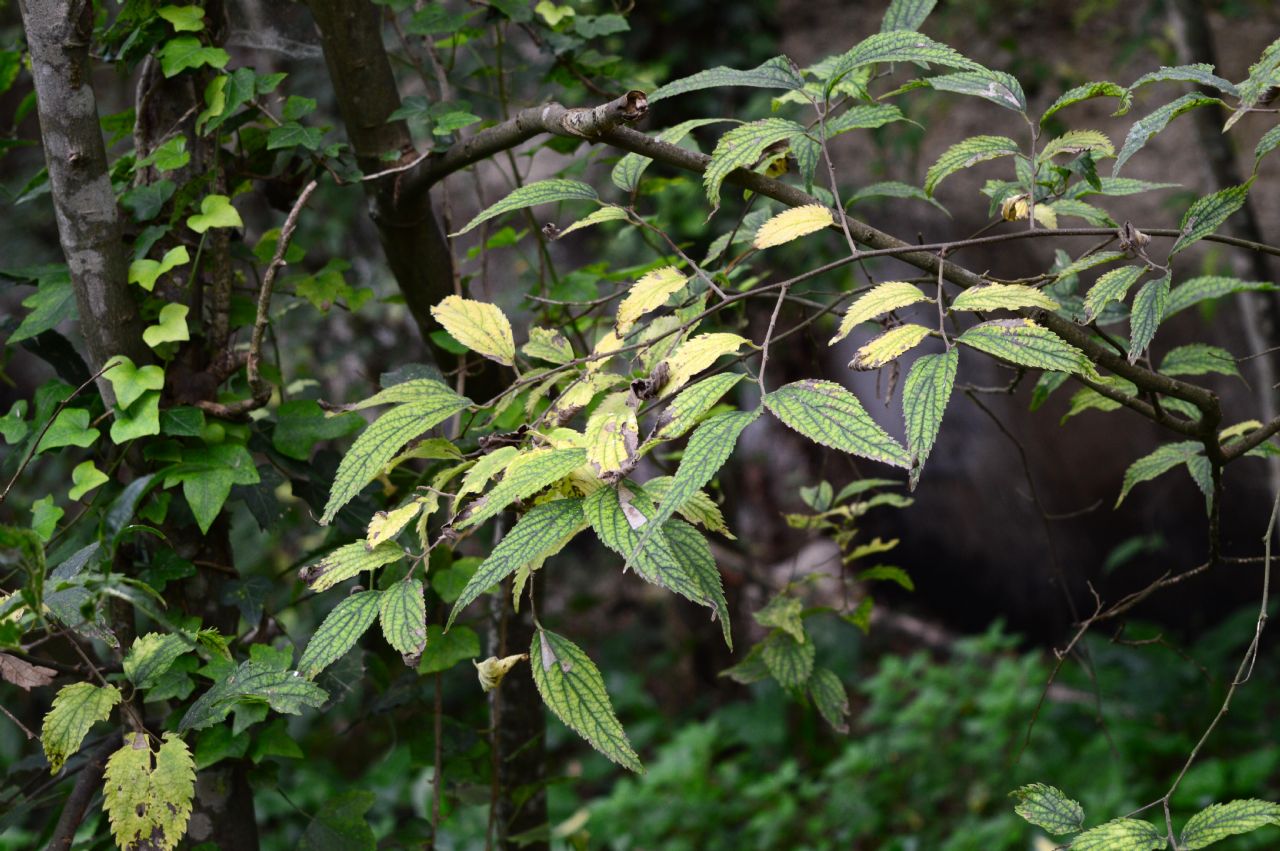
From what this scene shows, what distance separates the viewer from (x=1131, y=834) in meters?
0.80

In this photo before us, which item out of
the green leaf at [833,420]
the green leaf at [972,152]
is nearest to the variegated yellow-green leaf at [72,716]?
the green leaf at [833,420]

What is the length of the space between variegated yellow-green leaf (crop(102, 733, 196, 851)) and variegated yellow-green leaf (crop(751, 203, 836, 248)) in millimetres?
649

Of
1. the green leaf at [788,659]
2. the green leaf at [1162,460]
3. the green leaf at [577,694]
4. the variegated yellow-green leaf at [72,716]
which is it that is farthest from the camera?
the green leaf at [788,659]

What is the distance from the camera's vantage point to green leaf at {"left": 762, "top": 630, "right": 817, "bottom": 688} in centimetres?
120

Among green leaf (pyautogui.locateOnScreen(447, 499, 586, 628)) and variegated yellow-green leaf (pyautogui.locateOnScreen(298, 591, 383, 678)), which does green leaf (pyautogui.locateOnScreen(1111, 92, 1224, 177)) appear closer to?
green leaf (pyautogui.locateOnScreen(447, 499, 586, 628))

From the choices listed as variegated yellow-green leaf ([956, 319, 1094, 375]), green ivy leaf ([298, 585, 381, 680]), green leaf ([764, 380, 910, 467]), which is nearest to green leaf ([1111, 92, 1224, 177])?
variegated yellow-green leaf ([956, 319, 1094, 375])

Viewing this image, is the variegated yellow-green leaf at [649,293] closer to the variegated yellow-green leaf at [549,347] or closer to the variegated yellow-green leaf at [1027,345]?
the variegated yellow-green leaf at [549,347]

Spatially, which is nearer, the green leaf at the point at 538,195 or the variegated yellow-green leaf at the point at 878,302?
the variegated yellow-green leaf at the point at 878,302

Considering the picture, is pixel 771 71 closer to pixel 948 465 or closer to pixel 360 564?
pixel 360 564

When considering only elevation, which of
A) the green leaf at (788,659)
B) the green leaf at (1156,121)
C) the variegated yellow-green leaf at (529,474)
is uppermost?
the green leaf at (1156,121)

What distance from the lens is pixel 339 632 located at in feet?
2.67

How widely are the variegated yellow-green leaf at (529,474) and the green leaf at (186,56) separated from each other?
0.65 metres

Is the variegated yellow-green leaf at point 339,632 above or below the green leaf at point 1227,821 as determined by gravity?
above

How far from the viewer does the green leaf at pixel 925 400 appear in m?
0.66
